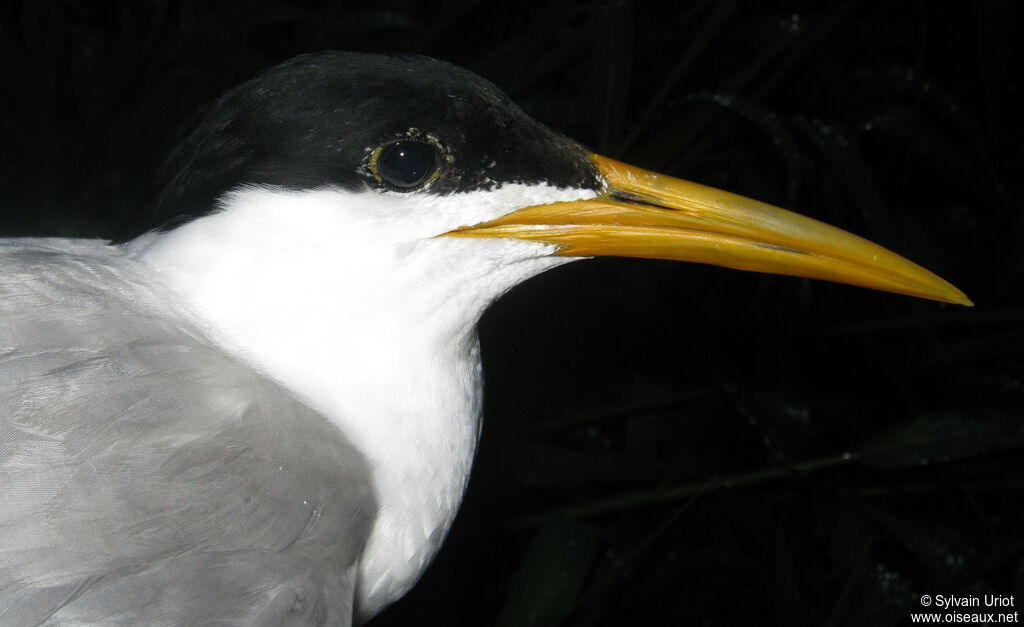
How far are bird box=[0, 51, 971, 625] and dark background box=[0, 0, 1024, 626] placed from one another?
754 mm

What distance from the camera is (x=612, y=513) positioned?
1.77 metres

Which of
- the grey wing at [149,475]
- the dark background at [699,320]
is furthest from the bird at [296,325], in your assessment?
the dark background at [699,320]

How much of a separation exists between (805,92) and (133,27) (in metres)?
1.64

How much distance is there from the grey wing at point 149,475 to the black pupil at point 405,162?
0.84 ft

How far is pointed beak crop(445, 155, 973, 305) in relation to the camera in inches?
36.6

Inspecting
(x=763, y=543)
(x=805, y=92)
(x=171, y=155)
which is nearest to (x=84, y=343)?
(x=171, y=155)

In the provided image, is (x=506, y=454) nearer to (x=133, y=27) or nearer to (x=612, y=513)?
(x=612, y=513)

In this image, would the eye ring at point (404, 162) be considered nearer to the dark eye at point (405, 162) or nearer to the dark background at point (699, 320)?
the dark eye at point (405, 162)

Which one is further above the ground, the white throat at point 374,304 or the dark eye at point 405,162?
the dark eye at point 405,162

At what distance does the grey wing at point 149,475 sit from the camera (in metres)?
0.71
